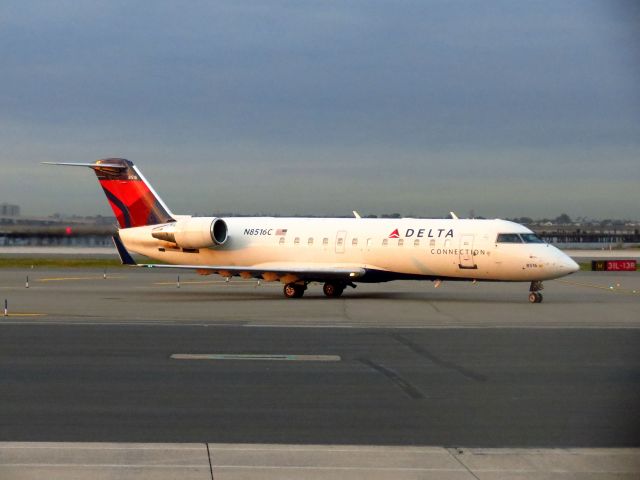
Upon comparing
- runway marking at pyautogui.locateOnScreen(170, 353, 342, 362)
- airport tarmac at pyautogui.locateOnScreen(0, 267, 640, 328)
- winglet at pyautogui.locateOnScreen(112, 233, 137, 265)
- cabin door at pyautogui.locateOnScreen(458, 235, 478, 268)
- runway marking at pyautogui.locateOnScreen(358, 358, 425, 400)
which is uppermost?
cabin door at pyautogui.locateOnScreen(458, 235, 478, 268)

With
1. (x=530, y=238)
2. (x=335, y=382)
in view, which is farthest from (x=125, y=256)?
(x=335, y=382)

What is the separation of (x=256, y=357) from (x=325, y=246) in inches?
736

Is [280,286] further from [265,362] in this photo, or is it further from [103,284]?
[265,362]

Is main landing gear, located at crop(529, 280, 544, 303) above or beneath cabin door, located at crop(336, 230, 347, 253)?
beneath

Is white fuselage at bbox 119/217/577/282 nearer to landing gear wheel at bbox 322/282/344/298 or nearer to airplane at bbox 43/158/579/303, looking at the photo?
airplane at bbox 43/158/579/303

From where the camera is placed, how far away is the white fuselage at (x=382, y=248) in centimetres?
3425

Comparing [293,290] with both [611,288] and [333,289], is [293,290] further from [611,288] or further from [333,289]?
[611,288]

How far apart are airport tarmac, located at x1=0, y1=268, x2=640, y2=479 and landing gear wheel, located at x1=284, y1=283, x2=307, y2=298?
18.1ft

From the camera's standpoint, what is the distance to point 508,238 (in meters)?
34.5

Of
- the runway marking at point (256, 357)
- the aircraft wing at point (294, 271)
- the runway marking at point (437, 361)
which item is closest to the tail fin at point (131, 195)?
the aircraft wing at point (294, 271)

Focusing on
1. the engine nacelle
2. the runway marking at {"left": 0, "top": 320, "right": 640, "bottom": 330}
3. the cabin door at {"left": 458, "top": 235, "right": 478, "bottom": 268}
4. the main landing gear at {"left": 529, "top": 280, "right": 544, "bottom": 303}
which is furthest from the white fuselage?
the runway marking at {"left": 0, "top": 320, "right": 640, "bottom": 330}

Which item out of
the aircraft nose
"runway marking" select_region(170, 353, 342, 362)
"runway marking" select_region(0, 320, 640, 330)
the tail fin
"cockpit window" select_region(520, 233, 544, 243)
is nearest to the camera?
"runway marking" select_region(170, 353, 342, 362)

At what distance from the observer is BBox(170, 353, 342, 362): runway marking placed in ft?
61.7

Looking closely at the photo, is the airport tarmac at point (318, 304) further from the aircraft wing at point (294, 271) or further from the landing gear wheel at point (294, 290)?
the aircraft wing at point (294, 271)
